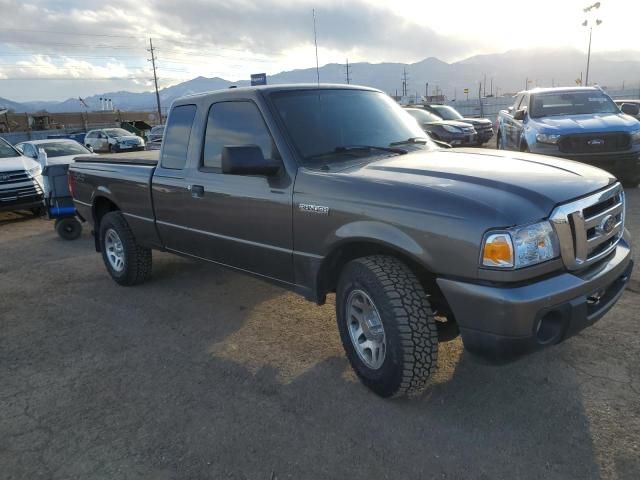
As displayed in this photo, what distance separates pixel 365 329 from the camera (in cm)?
318

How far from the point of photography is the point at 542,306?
249 centimetres

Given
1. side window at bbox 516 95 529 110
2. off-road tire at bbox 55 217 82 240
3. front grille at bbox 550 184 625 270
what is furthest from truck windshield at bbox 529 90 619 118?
off-road tire at bbox 55 217 82 240

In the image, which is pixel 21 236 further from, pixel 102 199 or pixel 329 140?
pixel 329 140

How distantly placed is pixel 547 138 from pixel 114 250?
701cm

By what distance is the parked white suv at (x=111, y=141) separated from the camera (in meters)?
24.9

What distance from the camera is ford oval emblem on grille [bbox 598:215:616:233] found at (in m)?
2.91

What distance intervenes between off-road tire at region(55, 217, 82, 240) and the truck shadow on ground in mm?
4220

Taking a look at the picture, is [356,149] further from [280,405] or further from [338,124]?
[280,405]

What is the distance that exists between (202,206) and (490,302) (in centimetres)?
257

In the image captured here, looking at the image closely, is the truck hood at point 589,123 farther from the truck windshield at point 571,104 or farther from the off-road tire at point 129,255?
the off-road tire at point 129,255

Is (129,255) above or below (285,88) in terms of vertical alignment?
below

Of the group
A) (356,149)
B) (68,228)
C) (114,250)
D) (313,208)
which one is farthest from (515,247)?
(68,228)

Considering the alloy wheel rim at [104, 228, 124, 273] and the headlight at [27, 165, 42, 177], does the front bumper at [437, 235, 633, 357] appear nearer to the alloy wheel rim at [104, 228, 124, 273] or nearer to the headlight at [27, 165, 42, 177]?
the alloy wheel rim at [104, 228, 124, 273]

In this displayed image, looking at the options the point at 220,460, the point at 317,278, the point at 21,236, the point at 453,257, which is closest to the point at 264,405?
the point at 220,460
